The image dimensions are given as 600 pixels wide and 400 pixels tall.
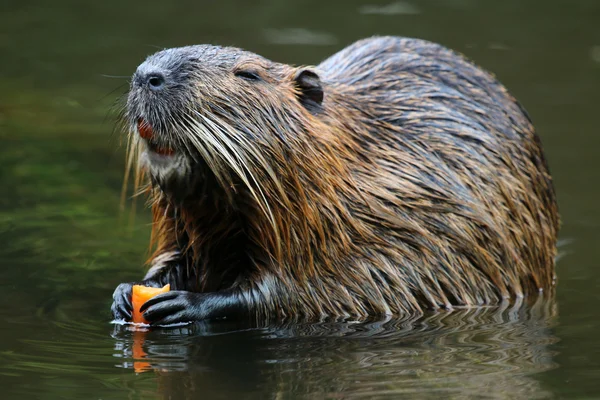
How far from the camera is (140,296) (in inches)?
199

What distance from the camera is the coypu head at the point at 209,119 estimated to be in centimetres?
461

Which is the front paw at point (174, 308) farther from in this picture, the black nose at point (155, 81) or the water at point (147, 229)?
the black nose at point (155, 81)

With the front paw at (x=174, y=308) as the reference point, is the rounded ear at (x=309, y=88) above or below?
above

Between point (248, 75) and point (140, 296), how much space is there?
1032mm

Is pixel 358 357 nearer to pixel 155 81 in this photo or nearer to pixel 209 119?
pixel 209 119

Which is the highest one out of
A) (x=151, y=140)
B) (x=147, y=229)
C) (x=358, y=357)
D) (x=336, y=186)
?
(x=147, y=229)

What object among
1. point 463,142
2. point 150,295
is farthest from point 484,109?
point 150,295

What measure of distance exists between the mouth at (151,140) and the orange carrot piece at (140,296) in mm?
681

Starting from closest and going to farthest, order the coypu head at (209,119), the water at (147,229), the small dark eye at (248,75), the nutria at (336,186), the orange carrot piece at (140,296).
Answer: the water at (147,229), the coypu head at (209,119), the nutria at (336,186), the small dark eye at (248,75), the orange carrot piece at (140,296)

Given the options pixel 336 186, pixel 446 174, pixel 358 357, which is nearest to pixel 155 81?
pixel 336 186

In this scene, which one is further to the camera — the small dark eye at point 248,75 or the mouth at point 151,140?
the small dark eye at point 248,75

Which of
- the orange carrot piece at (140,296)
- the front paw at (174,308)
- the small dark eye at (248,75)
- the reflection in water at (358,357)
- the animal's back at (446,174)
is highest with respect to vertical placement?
the small dark eye at (248,75)

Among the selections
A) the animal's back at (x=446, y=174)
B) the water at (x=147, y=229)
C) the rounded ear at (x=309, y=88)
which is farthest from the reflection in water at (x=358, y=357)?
the rounded ear at (x=309, y=88)

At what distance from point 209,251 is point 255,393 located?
119cm
